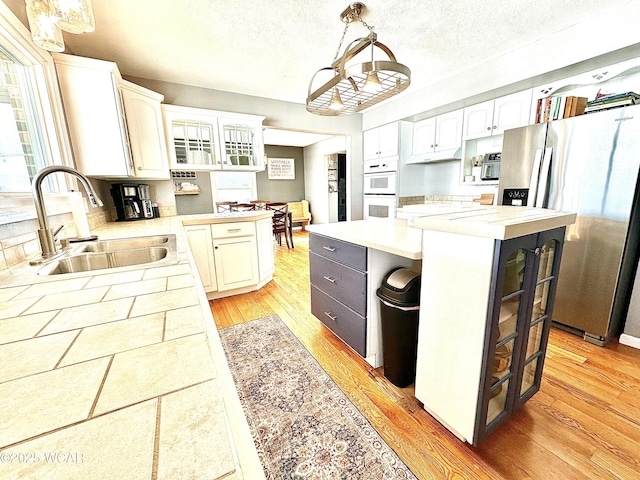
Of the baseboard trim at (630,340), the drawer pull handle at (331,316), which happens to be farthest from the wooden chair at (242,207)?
the baseboard trim at (630,340)

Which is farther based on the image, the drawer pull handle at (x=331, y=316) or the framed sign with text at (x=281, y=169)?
the framed sign with text at (x=281, y=169)

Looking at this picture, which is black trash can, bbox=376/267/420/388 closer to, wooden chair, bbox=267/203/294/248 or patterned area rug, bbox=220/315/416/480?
patterned area rug, bbox=220/315/416/480

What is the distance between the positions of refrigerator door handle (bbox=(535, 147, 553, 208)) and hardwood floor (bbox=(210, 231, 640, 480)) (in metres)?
1.11

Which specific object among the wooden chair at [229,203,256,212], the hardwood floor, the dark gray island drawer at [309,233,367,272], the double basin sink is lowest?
the hardwood floor

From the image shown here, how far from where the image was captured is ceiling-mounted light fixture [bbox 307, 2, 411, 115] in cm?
138

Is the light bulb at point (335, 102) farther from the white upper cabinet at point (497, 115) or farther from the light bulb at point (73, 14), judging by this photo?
the white upper cabinet at point (497, 115)

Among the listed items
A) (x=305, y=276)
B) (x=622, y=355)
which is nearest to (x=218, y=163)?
(x=305, y=276)

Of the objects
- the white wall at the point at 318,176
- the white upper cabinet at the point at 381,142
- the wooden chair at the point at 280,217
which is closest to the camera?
the white upper cabinet at the point at 381,142

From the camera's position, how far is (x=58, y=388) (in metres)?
0.40

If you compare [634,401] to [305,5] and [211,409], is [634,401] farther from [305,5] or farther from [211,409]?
[305,5]

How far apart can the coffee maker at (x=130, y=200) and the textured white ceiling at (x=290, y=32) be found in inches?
47.4

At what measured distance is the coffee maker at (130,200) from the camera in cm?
260

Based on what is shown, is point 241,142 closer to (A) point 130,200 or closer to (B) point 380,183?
(A) point 130,200

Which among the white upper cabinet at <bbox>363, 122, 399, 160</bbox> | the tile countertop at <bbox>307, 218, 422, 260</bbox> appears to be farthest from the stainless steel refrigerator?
the white upper cabinet at <bbox>363, 122, 399, 160</bbox>
